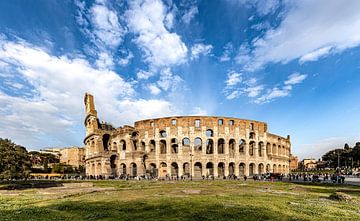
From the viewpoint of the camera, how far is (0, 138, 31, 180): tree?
84.1 feet

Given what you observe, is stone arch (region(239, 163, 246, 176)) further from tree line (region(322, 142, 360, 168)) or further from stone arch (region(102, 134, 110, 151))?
tree line (region(322, 142, 360, 168))

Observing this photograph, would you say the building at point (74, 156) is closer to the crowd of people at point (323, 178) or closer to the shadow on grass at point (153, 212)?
the crowd of people at point (323, 178)

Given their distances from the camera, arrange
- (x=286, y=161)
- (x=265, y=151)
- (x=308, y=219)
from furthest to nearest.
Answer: (x=286, y=161)
(x=265, y=151)
(x=308, y=219)

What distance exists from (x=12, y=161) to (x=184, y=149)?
3265 cm

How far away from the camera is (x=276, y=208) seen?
47.6ft

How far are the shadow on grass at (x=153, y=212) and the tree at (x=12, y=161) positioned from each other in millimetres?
13566

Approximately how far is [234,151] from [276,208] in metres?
41.5

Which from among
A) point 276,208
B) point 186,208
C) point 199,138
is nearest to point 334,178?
point 199,138

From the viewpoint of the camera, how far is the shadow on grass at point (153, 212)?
1206 cm

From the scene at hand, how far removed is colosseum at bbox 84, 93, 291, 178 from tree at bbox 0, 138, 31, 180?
26.9m

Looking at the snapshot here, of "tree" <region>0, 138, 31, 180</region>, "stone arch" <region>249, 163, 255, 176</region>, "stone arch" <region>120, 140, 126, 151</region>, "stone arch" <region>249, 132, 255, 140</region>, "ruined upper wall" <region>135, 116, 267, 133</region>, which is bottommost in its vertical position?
"stone arch" <region>249, 163, 255, 176</region>

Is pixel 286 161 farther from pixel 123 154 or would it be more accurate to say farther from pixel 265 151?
pixel 123 154

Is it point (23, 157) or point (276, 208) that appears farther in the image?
point (23, 157)

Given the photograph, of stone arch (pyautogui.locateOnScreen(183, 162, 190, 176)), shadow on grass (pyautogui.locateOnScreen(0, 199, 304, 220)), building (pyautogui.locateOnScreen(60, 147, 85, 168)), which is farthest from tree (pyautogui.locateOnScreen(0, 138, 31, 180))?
building (pyautogui.locateOnScreen(60, 147, 85, 168))
